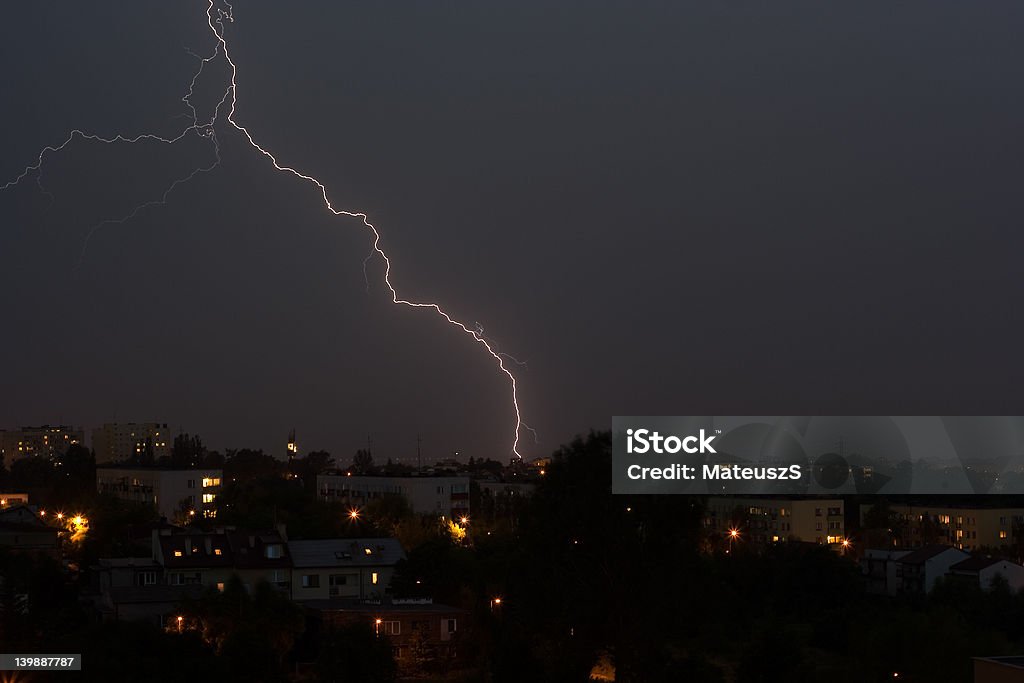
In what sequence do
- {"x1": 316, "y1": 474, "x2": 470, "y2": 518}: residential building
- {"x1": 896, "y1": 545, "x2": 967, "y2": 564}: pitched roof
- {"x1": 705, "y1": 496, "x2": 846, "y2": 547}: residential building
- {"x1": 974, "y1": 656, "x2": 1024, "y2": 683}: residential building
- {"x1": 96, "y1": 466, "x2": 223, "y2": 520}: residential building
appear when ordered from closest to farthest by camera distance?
1. {"x1": 974, "y1": 656, "x2": 1024, "y2": 683}: residential building
2. {"x1": 896, "y1": 545, "x2": 967, "y2": 564}: pitched roof
3. {"x1": 705, "y1": 496, "x2": 846, "y2": 547}: residential building
4. {"x1": 96, "y1": 466, "x2": 223, "y2": 520}: residential building
5. {"x1": 316, "y1": 474, "x2": 470, "y2": 518}: residential building

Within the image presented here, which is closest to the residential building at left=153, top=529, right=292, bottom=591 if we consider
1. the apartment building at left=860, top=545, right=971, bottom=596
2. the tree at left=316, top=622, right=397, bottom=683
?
the tree at left=316, top=622, right=397, bottom=683

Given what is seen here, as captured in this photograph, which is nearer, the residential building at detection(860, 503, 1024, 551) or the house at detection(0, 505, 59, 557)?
the house at detection(0, 505, 59, 557)

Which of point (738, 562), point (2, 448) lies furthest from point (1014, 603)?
point (2, 448)

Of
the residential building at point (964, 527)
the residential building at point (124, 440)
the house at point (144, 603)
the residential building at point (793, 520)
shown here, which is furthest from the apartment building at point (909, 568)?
the residential building at point (124, 440)

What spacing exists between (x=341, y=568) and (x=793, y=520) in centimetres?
2049

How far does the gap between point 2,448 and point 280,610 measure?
313 ft

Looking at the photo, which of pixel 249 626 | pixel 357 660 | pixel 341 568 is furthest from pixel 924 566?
pixel 249 626

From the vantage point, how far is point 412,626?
69.1ft

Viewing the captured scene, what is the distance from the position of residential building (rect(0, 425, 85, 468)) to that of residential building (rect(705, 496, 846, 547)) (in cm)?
7328

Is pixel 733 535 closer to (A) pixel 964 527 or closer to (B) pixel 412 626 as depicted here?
(A) pixel 964 527

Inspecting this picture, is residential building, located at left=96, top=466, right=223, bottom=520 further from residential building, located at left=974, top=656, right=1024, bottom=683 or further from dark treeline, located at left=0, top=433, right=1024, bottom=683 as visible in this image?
residential building, located at left=974, top=656, right=1024, bottom=683

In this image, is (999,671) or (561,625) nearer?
(999,671)

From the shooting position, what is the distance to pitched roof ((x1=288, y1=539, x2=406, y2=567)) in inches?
1010

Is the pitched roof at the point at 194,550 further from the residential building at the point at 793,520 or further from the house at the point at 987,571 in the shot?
the residential building at the point at 793,520
